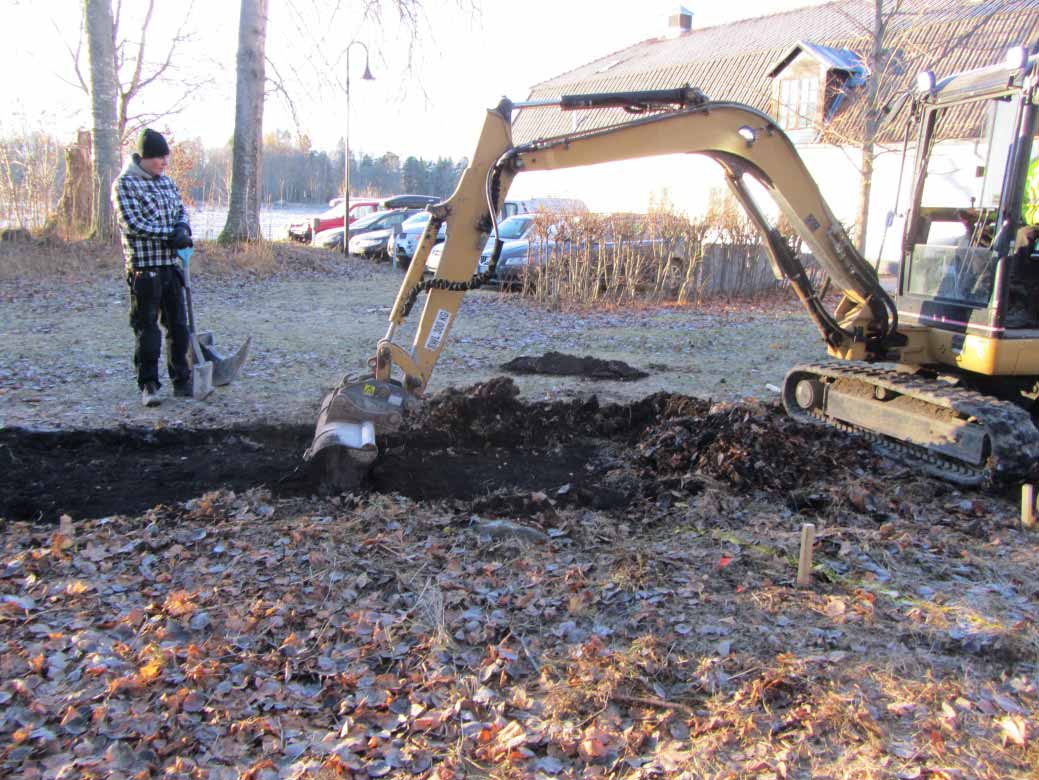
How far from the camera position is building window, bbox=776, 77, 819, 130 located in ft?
78.9

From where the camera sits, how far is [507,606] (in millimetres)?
3885

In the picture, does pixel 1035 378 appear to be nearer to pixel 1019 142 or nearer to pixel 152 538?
pixel 1019 142

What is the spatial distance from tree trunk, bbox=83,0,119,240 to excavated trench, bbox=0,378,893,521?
12.0 metres

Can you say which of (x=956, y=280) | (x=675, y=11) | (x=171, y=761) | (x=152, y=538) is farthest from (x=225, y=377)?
(x=675, y=11)

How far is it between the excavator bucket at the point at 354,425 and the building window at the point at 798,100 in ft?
71.7

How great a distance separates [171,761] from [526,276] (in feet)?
40.1

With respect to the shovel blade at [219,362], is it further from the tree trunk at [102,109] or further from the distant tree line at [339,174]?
the distant tree line at [339,174]

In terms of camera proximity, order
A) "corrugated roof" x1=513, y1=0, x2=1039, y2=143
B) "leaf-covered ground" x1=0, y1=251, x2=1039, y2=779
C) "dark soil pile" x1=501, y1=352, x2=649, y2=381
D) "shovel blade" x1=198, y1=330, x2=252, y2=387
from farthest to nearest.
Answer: "corrugated roof" x1=513, y1=0, x2=1039, y2=143 < "dark soil pile" x1=501, y1=352, x2=649, y2=381 < "shovel blade" x1=198, y1=330, x2=252, y2=387 < "leaf-covered ground" x1=0, y1=251, x2=1039, y2=779

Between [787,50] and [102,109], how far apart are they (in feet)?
61.7

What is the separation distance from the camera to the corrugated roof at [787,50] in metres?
19.1

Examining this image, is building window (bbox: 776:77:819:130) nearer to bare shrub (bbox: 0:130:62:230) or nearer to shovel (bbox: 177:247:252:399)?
bare shrub (bbox: 0:130:62:230)

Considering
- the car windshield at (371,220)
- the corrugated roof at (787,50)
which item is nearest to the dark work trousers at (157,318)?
the corrugated roof at (787,50)

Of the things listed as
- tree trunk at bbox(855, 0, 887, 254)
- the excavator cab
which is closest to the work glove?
the excavator cab

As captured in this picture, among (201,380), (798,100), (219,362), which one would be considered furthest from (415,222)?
(201,380)
